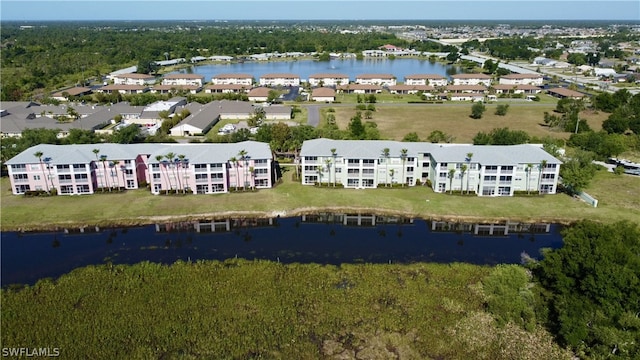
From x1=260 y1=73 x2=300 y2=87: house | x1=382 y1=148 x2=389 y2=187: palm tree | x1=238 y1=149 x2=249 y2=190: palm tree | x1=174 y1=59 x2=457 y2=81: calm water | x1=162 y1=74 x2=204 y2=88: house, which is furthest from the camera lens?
x1=174 y1=59 x2=457 y2=81: calm water

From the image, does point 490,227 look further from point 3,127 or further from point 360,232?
point 3,127

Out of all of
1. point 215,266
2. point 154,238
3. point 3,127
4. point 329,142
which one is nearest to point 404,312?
point 215,266

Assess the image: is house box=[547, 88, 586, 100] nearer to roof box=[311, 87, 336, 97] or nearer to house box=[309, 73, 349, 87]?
house box=[309, 73, 349, 87]

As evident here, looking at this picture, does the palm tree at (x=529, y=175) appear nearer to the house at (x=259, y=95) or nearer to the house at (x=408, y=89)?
the house at (x=259, y=95)

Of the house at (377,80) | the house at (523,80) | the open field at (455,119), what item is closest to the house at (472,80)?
the house at (523,80)

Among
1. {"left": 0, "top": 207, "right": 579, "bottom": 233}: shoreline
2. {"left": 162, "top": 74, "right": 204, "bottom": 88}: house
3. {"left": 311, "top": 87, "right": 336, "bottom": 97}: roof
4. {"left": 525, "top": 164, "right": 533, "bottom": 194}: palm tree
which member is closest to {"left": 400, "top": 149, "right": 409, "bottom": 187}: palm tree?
{"left": 0, "top": 207, "right": 579, "bottom": 233}: shoreline

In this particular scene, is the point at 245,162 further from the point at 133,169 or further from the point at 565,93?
the point at 565,93
